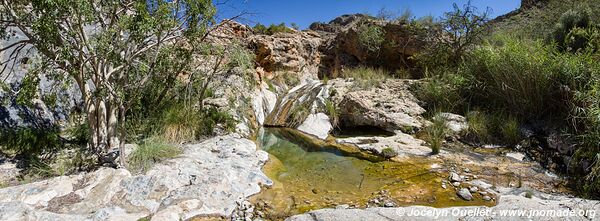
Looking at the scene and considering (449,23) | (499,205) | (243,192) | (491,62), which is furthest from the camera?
(449,23)

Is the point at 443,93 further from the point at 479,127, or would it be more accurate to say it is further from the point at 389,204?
the point at 389,204

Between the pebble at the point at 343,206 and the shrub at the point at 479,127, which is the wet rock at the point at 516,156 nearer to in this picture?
the shrub at the point at 479,127

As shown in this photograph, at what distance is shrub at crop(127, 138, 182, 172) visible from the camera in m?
5.06

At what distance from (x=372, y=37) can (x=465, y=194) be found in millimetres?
9675

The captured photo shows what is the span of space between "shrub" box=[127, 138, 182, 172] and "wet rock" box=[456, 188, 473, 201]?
4.20 meters

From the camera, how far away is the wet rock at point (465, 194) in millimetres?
4352

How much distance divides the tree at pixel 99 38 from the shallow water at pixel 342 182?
2.49m

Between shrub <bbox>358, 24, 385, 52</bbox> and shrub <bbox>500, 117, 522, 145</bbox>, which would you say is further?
shrub <bbox>358, 24, 385, 52</bbox>

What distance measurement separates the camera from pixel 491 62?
750 centimetres

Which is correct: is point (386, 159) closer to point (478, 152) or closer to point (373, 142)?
point (373, 142)

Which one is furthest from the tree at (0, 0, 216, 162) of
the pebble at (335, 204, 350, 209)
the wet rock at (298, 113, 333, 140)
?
the wet rock at (298, 113, 333, 140)

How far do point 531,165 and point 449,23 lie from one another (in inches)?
257

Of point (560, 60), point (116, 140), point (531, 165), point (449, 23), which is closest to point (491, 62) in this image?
point (560, 60)

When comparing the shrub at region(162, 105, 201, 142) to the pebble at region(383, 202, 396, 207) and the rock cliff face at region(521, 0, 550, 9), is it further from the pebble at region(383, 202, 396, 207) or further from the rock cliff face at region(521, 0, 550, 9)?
the rock cliff face at region(521, 0, 550, 9)
